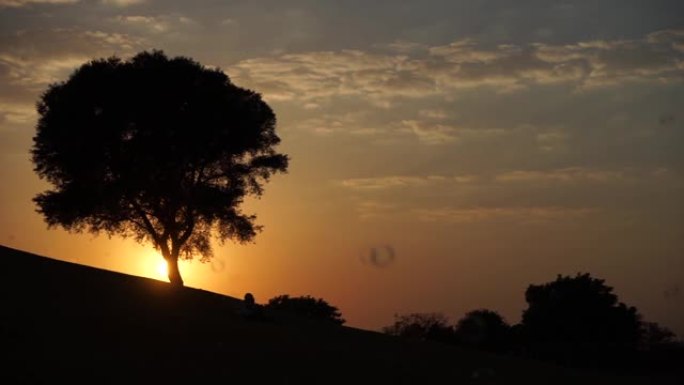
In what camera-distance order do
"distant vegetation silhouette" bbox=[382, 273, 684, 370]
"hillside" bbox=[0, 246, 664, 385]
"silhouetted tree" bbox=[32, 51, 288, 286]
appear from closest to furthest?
"hillside" bbox=[0, 246, 664, 385]
"silhouetted tree" bbox=[32, 51, 288, 286]
"distant vegetation silhouette" bbox=[382, 273, 684, 370]

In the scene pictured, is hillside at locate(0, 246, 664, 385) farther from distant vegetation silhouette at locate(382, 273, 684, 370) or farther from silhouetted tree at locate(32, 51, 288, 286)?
distant vegetation silhouette at locate(382, 273, 684, 370)

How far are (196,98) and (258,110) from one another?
12.1 feet

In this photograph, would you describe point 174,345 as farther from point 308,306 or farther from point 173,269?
point 308,306

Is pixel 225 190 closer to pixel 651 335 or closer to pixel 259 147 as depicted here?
pixel 259 147

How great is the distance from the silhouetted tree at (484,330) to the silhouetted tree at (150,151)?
75.4 feet

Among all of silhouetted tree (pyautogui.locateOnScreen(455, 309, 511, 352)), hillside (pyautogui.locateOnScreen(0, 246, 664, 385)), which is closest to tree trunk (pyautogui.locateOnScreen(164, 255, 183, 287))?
hillside (pyautogui.locateOnScreen(0, 246, 664, 385))

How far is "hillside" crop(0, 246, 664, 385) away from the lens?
2206 centimetres

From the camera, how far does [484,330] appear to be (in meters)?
74.9

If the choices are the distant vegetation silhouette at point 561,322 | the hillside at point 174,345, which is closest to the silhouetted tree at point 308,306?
the distant vegetation silhouette at point 561,322

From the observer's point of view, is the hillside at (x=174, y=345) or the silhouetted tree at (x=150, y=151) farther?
the silhouetted tree at (x=150, y=151)

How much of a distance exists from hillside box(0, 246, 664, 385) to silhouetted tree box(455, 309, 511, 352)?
3337 cm

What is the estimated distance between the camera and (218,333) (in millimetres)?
28844

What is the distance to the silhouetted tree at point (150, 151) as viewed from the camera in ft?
172

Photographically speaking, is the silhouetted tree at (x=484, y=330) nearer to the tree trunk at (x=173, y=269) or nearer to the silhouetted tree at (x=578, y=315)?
the silhouetted tree at (x=578, y=315)
